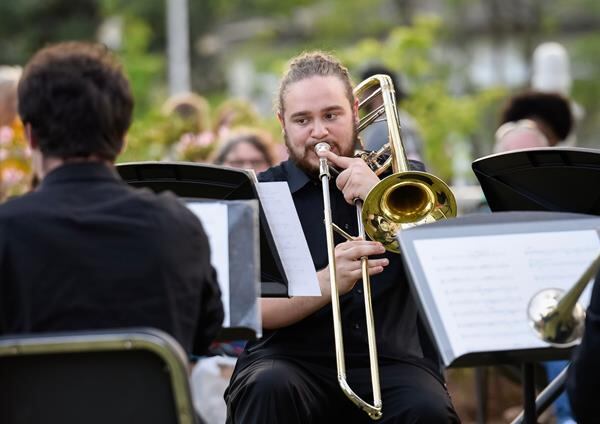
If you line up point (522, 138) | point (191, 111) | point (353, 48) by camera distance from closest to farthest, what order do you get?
point (522, 138), point (191, 111), point (353, 48)

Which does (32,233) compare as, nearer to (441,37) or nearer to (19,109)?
(19,109)

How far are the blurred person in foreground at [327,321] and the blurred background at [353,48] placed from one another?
13.3ft

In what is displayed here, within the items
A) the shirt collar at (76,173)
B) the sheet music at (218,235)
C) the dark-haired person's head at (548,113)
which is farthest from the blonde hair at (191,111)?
the shirt collar at (76,173)

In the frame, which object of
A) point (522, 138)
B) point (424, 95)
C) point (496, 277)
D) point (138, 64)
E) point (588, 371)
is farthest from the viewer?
point (138, 64)

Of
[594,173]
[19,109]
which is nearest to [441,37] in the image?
[594,173]

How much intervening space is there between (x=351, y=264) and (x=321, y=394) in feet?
1.46

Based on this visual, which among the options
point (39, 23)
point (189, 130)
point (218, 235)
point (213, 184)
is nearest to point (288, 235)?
point (213, 184)

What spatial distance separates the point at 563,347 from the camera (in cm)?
322

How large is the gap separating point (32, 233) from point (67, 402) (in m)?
0.38

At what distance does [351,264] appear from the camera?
413 cm

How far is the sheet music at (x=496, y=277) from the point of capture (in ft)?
10.5

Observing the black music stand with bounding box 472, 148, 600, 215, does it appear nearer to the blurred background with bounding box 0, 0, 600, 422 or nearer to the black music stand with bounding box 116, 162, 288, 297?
the black music stand with bounding box 116, 162, 288, 297

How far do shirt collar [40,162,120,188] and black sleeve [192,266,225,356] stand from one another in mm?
360

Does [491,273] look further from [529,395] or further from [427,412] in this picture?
[427,412]
